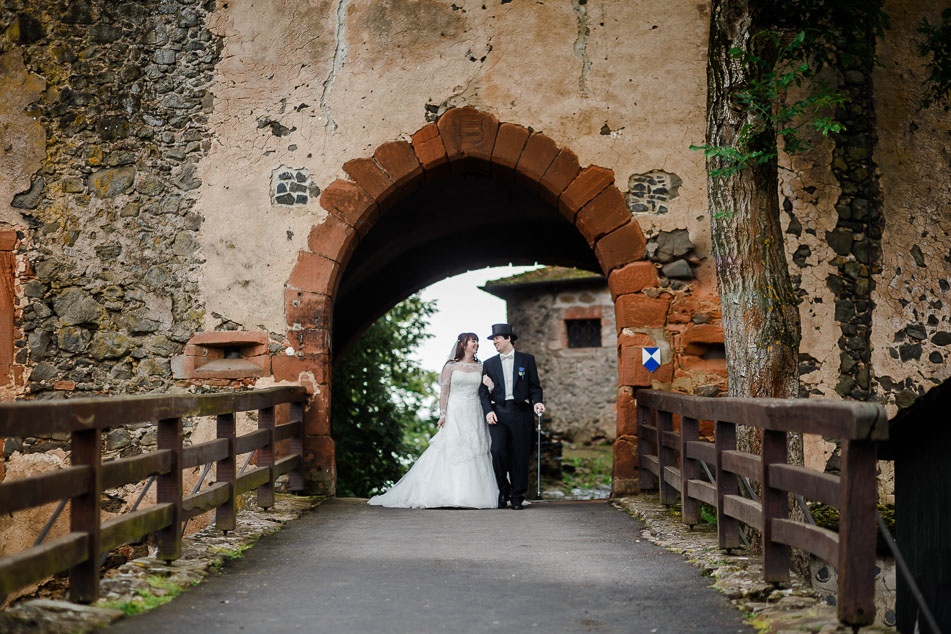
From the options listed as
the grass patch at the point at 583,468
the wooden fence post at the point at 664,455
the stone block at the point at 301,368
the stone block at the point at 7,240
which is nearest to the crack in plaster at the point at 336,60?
the stone block at the point at 301,368

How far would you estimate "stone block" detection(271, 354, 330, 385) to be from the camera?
7.79 meters

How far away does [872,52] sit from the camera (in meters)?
7.31

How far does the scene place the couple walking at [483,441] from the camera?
7.23 meters

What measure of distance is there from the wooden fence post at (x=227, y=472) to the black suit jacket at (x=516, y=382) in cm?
242

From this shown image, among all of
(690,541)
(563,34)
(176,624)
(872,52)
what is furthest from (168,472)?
(872,52)

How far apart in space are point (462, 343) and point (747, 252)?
2827mm

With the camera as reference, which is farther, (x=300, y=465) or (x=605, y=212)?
(x=605, y=212)

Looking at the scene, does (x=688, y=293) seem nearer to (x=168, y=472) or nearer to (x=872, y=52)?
(x=872, y=52)

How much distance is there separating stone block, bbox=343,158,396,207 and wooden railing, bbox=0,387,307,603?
280 centimetres

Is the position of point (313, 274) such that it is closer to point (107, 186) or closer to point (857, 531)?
point (107, 186)

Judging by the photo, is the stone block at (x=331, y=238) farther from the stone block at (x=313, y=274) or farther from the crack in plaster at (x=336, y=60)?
the crack in plaster at (x=336, y=60)

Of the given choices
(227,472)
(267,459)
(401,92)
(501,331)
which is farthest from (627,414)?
(227,472)

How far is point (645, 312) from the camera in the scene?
25.3 feet

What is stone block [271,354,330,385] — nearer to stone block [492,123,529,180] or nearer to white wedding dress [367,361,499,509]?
white wedding dress [367,361,499,509]
